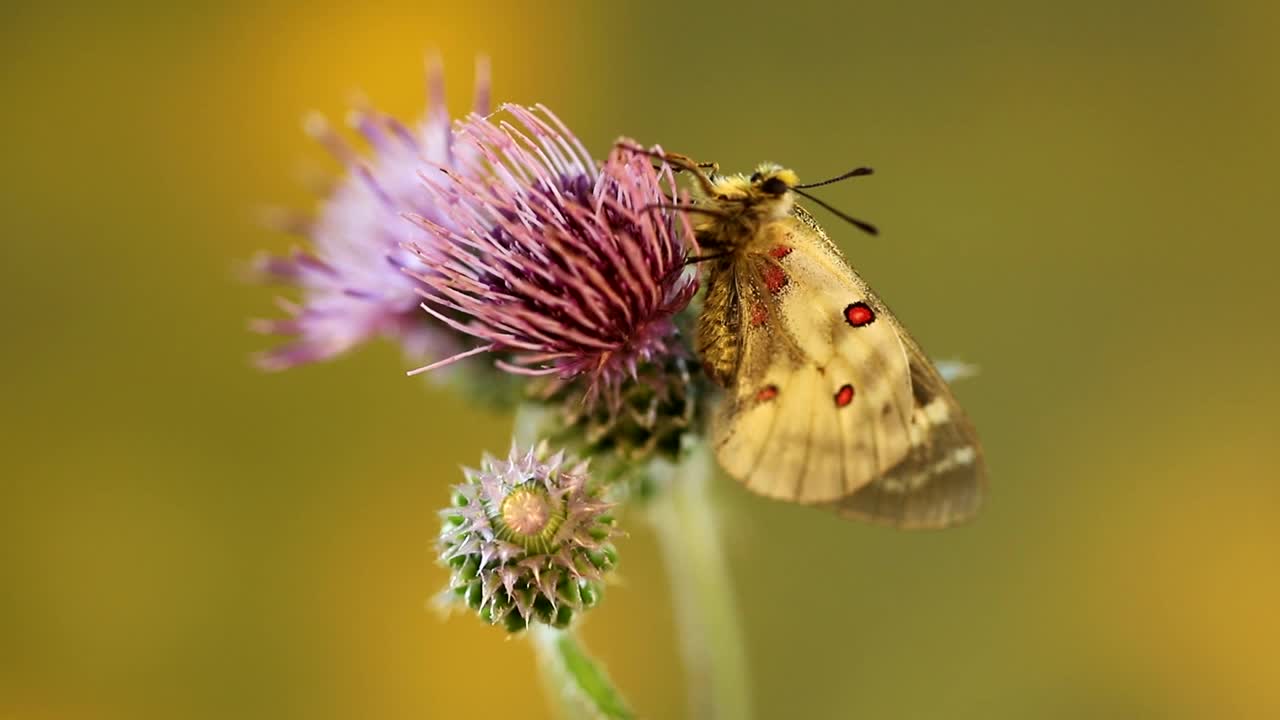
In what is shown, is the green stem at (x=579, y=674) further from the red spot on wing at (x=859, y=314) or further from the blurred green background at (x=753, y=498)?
the blurred green background at (x=753, y=498)

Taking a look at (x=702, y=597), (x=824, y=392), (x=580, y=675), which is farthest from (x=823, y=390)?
(x=702, y=597)

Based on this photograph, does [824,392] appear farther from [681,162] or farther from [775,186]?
[681,162]

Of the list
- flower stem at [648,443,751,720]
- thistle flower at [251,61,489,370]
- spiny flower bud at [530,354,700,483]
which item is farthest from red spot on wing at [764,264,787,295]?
thistle flower at [251,61,489,370]

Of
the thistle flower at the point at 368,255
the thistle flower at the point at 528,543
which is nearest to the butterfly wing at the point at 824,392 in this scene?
the thistle flower at the point at 528,543

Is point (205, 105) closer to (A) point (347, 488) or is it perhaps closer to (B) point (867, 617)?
(A) point (347, 488)

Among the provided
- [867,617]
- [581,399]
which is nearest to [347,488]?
[867,617]

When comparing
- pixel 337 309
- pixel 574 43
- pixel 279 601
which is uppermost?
pixel 574 43
